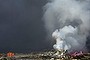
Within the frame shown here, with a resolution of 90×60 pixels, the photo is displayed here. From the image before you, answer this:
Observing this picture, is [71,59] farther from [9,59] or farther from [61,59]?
[9,59]

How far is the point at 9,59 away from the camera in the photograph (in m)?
170

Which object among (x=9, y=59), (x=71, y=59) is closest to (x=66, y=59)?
(x=71, y=59)

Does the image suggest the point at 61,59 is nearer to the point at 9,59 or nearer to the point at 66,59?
the point at 66,59

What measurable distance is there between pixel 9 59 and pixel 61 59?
33657 millimetres

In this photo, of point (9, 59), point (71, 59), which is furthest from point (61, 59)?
point (9, 59)

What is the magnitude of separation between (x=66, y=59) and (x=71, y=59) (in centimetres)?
441

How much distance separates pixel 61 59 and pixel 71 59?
7.38 meters

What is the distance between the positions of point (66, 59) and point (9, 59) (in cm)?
3267

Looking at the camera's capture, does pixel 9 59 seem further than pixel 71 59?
No

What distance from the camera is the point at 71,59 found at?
18275 centimetres

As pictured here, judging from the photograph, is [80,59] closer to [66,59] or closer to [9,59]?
[66,59]

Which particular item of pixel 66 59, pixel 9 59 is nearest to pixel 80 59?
pixel 66 59

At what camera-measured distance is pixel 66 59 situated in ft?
589

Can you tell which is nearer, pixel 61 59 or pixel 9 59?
pixel 9 59
